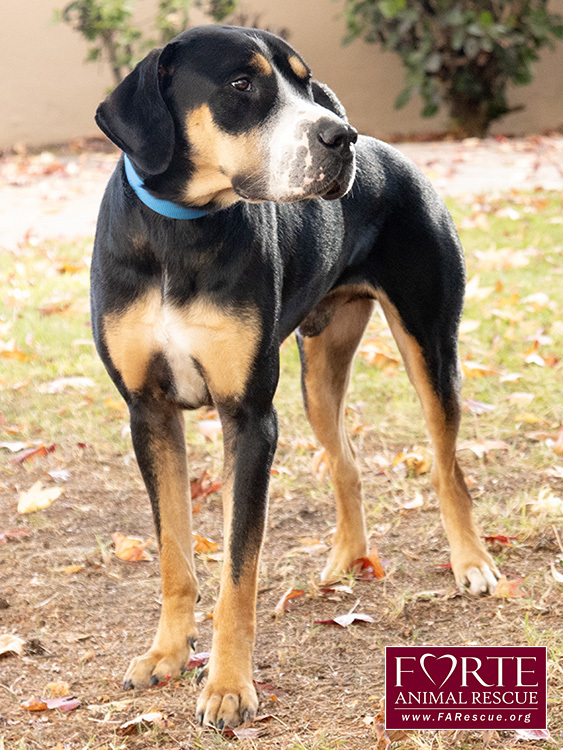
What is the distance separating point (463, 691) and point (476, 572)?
114 centimetres

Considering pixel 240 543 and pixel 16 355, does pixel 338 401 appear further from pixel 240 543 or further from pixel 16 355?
pixel 16 355

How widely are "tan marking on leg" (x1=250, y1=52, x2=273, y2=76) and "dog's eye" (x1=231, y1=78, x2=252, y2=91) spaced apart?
5 centimetres

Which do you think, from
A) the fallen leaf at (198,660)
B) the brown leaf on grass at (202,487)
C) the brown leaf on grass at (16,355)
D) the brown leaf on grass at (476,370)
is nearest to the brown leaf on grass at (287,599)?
the fallen leaf at (198,660)

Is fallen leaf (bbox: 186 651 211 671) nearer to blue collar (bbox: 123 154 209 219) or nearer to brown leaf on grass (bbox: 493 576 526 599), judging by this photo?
brown leaf on grass (bbox: 493 576 526 599)

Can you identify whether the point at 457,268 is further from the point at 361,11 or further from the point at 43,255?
the point at 361,11

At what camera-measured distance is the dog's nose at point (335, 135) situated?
2510 mm

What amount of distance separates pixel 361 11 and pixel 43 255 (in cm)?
668

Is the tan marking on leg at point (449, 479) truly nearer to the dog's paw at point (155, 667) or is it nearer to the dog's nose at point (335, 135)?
the dog's nose at point (335, 135)

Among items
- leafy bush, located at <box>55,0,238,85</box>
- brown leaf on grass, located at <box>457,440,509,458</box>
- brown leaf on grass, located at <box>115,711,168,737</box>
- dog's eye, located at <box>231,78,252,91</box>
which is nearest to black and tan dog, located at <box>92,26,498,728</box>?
dog's eye, located at <box>231,78,252,91</box>

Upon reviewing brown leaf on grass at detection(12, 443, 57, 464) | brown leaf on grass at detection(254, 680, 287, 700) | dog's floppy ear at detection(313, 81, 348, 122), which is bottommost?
brown leaf on grass at detection(12, 443, 57, 464)

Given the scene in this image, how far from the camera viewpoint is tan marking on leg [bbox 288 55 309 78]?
2707 millimetres

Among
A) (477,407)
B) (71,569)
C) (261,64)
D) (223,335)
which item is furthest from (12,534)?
(477,407)

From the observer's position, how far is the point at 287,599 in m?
3.34

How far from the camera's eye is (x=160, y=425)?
2869 mm
